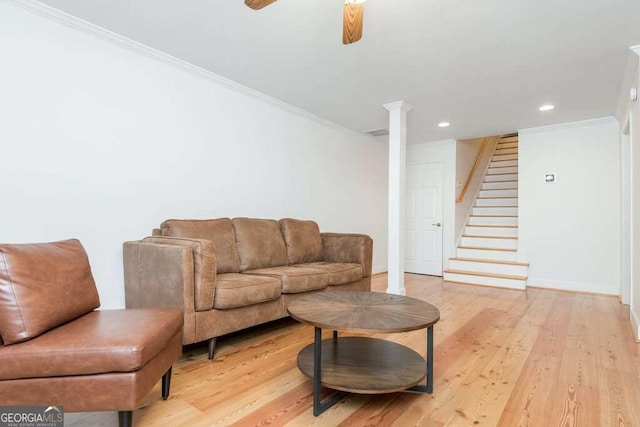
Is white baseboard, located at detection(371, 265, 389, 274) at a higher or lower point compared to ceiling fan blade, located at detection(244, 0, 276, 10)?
lower

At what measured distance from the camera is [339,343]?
7.11ft

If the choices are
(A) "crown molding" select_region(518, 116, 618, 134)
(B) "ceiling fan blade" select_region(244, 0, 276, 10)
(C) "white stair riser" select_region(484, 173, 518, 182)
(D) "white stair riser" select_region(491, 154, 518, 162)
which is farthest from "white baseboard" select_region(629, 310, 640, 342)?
(D) "white stair riser" select_region(491, 154, 518, 162)

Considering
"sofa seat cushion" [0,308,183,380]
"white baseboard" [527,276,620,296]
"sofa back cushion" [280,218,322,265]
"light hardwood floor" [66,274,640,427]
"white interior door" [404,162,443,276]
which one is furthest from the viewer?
"white interior door" [404,162,443,276]

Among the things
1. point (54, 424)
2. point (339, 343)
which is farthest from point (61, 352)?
point (339, 343)

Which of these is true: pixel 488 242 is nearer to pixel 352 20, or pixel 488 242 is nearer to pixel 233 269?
pixel 233 269

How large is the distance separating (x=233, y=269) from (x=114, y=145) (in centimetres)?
137

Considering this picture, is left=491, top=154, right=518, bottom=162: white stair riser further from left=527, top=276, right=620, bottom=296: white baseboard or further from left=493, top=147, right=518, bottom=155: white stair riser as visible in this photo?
left=527, top=276, right=620, bottom=296: white baseboard

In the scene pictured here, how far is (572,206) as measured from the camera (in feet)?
15.6

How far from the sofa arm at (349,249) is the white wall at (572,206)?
3069 mm

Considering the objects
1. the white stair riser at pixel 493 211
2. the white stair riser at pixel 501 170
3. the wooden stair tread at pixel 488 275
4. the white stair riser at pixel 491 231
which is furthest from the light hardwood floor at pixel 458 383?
the white stair riser at pixel 501 170

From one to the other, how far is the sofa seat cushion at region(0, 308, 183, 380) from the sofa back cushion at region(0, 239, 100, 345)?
62 millimetres

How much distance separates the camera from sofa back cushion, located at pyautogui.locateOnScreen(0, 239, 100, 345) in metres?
1.32

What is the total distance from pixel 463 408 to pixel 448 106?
342 centimetres

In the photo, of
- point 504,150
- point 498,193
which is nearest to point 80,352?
point 498,193
